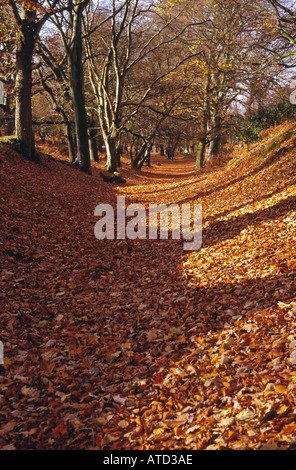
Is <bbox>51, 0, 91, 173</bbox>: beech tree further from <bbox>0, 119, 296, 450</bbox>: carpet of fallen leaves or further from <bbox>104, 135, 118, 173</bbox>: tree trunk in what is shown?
<bbox>0, 119, 296, 450</bbox>: carpet of fallen leaves

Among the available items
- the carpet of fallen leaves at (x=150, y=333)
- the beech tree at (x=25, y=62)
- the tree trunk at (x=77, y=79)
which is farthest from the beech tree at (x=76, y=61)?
the carpet of fallen leaves at (x=150, y=333)

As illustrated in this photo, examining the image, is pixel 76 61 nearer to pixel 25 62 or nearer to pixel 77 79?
pixel 77 79

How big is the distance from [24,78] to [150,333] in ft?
38.9

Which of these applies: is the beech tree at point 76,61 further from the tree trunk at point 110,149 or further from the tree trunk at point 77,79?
the tree trunk at point 110,149

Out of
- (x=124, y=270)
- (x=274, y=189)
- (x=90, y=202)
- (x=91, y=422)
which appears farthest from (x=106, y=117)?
(x=91, y=422)

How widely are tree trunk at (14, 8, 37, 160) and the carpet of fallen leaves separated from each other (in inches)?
191

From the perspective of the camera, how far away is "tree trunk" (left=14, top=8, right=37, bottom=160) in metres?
11.7

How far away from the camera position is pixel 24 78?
40.5 feet

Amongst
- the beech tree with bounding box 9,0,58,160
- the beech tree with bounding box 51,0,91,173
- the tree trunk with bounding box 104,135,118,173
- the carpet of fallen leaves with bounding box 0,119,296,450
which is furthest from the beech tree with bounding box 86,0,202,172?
the carpet of fallen leaves with bounding box 0,119,296,450

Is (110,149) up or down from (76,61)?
down

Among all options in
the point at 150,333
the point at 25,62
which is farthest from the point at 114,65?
the point at 150,333

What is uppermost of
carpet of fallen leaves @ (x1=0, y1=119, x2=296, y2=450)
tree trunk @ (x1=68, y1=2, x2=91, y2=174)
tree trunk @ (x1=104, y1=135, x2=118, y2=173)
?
tree trunk @ (x1=68, y1=2, x2=91, y2=174)

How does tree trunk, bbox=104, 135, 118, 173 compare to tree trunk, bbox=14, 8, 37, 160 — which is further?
tree trunk, bbox=104, 135, 118, 173

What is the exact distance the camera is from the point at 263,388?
10.6 ft
